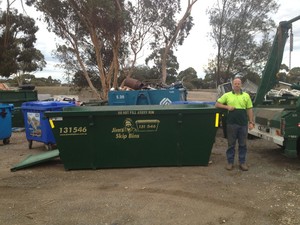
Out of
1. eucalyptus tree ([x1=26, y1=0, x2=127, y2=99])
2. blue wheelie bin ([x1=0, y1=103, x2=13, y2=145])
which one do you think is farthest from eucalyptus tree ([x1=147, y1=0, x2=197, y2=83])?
blue wheelie bin ([x1=0, y1=103, x2=13, y2=145])

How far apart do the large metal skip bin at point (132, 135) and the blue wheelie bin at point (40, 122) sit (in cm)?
232

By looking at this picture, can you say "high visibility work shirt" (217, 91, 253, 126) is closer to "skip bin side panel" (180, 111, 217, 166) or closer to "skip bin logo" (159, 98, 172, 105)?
"skip bin side panel" (180, 111, 217, 166)

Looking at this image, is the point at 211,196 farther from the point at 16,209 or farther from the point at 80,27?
the point at 80,27

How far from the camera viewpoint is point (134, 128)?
253 inches

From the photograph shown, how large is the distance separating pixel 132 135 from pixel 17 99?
31.5 ft

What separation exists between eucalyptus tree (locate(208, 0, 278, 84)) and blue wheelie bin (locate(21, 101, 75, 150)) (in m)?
23.0

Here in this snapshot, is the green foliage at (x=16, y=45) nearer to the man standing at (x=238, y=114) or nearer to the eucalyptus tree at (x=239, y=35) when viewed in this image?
the eucalyptus tree at (x=239, y=35)

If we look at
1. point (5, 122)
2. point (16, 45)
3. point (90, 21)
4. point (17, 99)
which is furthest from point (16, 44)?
point (5, 122)

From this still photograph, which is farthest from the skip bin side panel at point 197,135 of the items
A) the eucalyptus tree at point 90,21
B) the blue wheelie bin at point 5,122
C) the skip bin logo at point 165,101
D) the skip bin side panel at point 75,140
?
the eucalyptus tree at point 90,21

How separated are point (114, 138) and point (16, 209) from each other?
2.21m

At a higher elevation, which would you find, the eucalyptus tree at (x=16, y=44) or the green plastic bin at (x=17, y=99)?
the eucalyptus tree at (x=16, y=44)

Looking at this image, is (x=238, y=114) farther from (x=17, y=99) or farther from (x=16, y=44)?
(x=16, y=44)

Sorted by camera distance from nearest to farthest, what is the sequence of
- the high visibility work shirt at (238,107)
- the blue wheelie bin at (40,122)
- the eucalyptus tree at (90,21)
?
1. the high visibility work shirt at (238,107)
2. the blue wheelie bin at (40,122)
3. the eucalyptus tree at (90,21)

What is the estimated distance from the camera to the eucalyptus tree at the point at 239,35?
2952 centimetres
